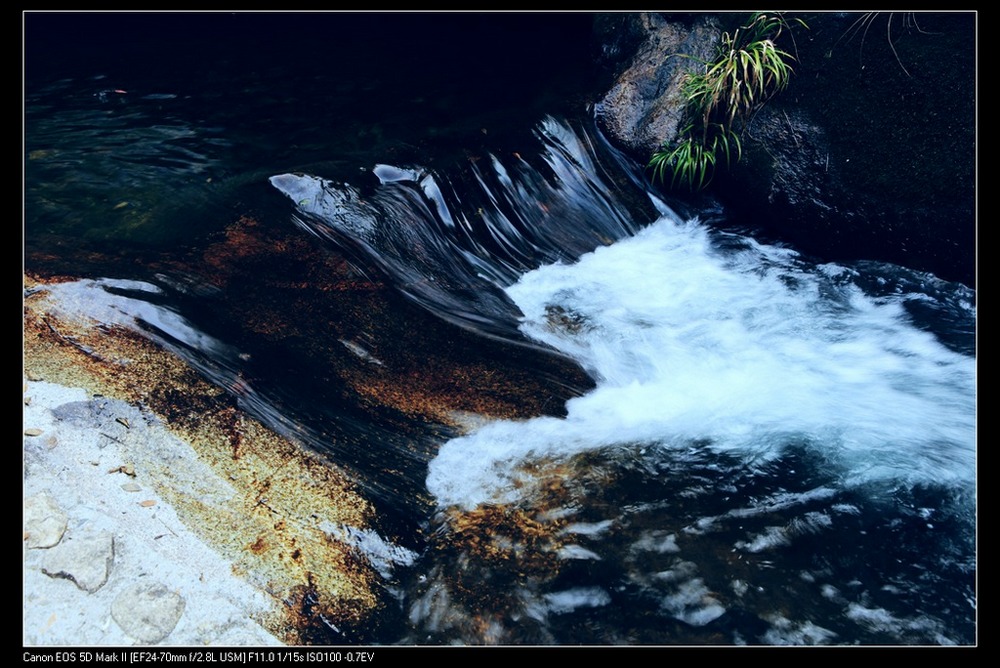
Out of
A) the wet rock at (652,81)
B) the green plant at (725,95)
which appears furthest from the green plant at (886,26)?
the wet rock at (652,81)

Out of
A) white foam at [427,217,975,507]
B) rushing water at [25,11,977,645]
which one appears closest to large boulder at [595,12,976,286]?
rushing water at [25,11,977,645]

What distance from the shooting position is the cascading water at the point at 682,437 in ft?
10.3

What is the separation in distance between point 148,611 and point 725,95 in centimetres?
621

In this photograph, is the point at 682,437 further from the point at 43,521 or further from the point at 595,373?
the point at 43,521

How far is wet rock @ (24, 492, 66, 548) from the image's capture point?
9.50 feet

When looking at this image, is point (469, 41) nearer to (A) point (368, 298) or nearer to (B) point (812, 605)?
(A) point (368, 298)

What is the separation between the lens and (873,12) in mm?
5773

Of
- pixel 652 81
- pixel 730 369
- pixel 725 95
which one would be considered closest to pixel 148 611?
pixel 730 369

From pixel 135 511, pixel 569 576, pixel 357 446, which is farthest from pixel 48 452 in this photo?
pixel 569 576

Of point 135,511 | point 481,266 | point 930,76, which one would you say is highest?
point 930,76

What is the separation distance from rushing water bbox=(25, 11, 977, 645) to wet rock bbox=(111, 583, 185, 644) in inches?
35.6

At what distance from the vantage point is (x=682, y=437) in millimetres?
4094

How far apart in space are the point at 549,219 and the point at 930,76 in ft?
11.2

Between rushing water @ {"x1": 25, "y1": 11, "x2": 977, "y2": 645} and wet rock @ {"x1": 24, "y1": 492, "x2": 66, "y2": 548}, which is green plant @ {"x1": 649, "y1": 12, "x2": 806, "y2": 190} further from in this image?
wet rock @ {"x1": 24, "y1": 492, "x2": 66, "y2": 548}
